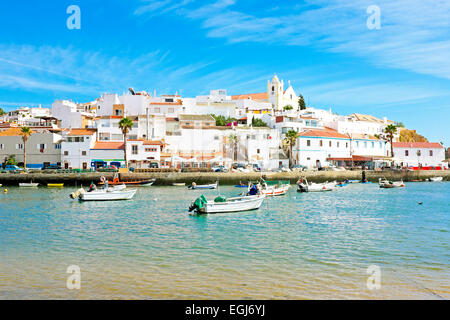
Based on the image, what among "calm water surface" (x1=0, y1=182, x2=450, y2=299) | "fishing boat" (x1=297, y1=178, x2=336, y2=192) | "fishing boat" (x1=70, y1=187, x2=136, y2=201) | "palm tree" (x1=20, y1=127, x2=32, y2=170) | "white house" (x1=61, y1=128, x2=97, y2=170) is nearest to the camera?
"calm water surface" (x1=0, y1=182, x2=450, y2=299)

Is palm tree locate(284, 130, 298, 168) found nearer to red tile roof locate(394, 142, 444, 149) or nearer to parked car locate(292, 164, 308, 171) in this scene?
parked car locate(292, 164, 308, 171)

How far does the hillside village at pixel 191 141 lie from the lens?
65.6m

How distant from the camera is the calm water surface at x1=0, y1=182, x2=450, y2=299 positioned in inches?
429

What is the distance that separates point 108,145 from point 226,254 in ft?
181

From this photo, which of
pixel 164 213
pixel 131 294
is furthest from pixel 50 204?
pixel 131 294

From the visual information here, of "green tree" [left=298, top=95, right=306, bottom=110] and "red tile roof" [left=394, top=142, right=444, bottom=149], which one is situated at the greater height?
"green tree" [left=298, top=95, right=306, bottom=110]

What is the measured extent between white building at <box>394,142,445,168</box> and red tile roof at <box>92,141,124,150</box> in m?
58.9

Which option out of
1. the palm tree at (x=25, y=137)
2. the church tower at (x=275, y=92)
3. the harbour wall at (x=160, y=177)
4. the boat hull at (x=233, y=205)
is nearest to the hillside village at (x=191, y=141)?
the palm tree at (x=25, y=137)

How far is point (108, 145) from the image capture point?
66.0 meters

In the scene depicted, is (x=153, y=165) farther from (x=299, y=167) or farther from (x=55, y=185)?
(x=299, y=167)

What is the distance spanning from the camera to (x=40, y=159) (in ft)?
221

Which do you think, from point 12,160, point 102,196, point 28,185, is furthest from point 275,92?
point 102,196

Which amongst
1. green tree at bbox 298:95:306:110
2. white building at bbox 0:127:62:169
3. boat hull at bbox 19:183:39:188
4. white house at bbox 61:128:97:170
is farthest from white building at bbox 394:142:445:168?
boat hull at bbox 19:183:39:188

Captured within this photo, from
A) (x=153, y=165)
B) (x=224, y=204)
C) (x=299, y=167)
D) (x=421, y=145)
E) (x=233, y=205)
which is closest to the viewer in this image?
Answer: (x=224, y=204)
